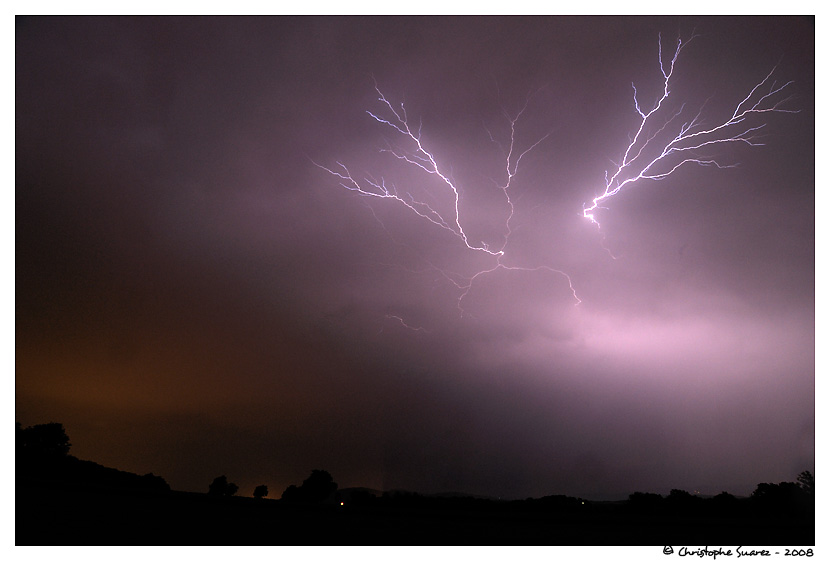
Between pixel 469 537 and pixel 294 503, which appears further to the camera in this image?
pixel 294 503

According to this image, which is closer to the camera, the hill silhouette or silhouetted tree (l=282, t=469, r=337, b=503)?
the hill silhouette

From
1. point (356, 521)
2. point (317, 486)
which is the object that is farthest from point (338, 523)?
point (317, 486)

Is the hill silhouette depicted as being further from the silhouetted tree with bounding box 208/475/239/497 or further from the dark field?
the silhouetted tree with bounding box 208/475/239/497

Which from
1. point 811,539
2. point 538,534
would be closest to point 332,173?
point 538,534

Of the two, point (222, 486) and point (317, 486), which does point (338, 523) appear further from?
point (222, 486)

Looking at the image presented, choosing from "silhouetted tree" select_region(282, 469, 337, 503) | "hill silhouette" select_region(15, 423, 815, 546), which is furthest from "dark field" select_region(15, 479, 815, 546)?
"silhouetted tree" select_region(282, 469, 337, 503)

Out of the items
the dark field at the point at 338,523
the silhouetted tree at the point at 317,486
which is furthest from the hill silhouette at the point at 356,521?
the silhouetted tree at the point at 317,486

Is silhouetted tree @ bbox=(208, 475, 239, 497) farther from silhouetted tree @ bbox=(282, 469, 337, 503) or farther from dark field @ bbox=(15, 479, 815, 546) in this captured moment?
dark field @ bbox=(15, 479, 815, 546)

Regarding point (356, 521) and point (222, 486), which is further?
point (222, 486)

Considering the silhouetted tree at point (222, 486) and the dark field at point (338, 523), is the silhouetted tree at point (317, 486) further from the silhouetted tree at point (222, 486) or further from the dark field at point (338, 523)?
the dark field at point (338, 523)
